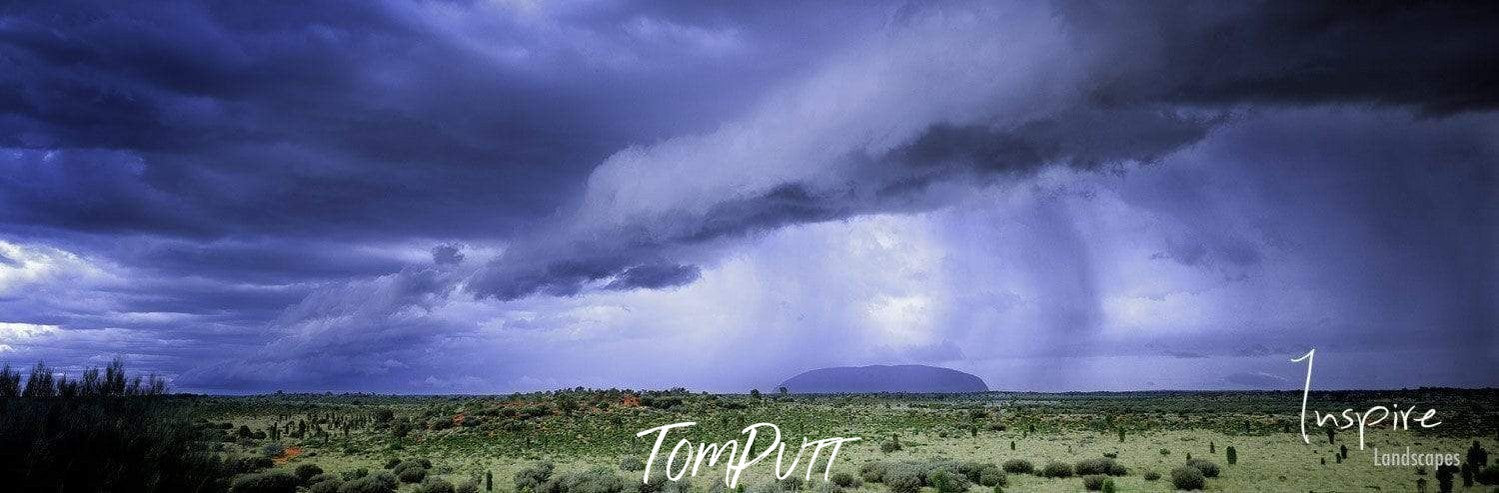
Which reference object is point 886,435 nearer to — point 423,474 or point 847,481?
point 847,481

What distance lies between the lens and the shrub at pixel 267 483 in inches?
1202

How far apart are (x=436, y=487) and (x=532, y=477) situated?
14.9 ft

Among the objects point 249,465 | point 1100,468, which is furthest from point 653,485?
point 249,465

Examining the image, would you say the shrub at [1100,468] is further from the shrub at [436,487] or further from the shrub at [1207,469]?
the shrub at [436,487]

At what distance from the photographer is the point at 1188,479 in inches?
1200

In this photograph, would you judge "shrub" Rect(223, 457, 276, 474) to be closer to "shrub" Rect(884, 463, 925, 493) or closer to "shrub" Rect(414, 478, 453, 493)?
"shrub" Rect(414, 478, 453, 493)

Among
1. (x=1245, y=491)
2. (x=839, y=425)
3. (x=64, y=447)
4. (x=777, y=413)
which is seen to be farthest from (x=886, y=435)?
(x=64, y=447)

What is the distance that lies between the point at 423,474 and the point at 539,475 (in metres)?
6.98

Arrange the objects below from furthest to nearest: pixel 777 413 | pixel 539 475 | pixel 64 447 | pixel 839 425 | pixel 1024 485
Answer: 1. pixel 777 413
2. pixel 839 425
3. pixel 539 475
4. pixel 1024 485
5. pixel 64 447

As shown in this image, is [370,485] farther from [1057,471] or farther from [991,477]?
[1057,471]

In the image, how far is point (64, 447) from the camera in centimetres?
2061

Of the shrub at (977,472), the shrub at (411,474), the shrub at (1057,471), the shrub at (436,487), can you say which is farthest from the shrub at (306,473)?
the shrub at (1057,471)

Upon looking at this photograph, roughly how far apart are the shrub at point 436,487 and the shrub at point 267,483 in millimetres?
5715

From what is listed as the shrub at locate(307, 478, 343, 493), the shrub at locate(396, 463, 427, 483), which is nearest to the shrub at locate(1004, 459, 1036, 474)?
the shrub at locate(396, 463, 427, 483)
